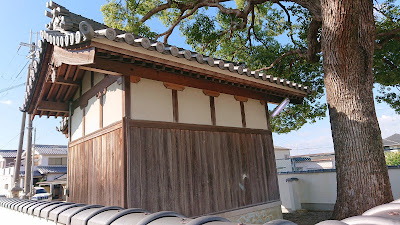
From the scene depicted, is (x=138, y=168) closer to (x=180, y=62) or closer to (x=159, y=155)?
(x=159, y=155)

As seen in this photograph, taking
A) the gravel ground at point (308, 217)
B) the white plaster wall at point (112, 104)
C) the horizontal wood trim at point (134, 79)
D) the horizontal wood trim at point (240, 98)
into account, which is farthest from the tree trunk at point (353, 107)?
the white plaster wall at point (112, 104)

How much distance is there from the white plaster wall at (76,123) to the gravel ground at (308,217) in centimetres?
679

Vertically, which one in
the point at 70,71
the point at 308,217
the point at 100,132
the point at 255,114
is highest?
the point at 70,71

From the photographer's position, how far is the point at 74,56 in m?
4.31

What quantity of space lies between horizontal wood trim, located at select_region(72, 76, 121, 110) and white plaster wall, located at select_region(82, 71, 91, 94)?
0.43ft

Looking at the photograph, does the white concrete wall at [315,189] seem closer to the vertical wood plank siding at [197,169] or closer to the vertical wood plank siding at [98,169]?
the vertical wood plank siding at [197,169]

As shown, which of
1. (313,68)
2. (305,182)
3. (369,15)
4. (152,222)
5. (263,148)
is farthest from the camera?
(313,68)

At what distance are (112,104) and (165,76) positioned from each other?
1.27 m

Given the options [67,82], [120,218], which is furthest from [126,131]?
[120,218]

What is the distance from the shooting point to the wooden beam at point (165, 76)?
183 inches

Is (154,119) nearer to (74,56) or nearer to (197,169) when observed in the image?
(197,169)

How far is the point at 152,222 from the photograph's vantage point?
155 cm

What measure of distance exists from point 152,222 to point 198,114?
185 inches

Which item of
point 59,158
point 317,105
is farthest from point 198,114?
point 59,158
